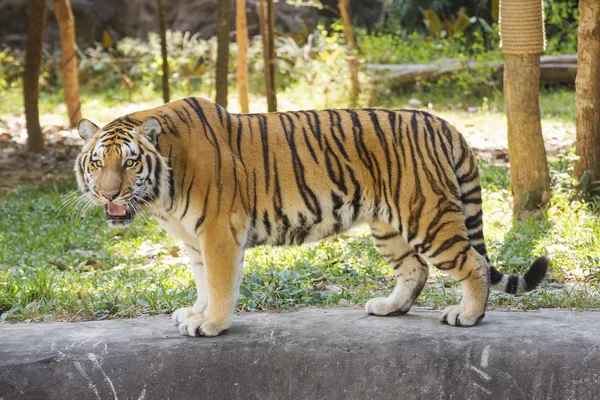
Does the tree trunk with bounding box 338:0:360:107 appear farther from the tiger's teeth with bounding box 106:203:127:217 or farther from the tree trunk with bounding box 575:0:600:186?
the tiger's teeth with bounding box 106:203:127:217

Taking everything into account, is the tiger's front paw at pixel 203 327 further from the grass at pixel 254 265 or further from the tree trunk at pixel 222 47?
the tree trunk at pixel 222 47

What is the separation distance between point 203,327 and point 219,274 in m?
0.30

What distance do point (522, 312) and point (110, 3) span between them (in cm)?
1397

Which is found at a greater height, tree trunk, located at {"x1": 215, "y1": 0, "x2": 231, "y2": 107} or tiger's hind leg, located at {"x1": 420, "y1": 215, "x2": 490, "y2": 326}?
tree trunk, located at {"x1": 215, "y1": 0, "x2": 231, "y2": 107}

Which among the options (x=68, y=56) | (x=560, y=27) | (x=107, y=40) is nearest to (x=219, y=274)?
(x=68, y=56)

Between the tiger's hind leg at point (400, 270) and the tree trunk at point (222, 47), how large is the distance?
4100 millimetres

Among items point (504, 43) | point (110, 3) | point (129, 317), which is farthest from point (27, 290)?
point (110, 3)

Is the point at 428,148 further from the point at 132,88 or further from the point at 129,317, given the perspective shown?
the point at 132,88

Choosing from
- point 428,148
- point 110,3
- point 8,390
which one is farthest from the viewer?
point 110,3

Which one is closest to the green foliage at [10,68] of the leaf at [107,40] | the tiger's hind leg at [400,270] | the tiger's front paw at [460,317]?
the leaf at [107,40]

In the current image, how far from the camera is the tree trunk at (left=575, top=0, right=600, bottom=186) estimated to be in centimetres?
645

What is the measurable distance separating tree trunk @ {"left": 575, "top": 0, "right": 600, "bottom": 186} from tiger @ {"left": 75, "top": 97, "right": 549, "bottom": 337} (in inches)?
115

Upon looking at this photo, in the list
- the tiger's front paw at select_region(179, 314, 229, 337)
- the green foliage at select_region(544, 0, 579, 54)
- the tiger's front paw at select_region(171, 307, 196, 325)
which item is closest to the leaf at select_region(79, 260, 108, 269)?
the tiger's front paw at select_region(171, 307, 196, 325)

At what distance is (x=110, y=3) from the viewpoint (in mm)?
16453
